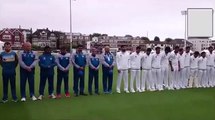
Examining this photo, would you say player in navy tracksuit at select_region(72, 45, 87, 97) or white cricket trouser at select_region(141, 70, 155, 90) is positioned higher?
player in navy tracksuit at select_region(72, 45, 87, 97)

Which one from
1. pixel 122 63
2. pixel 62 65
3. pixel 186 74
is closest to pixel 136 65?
pixel 122 63

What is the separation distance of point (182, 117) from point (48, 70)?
5268mm

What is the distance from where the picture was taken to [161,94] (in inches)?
516

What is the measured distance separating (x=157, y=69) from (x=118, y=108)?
5102 millimetres

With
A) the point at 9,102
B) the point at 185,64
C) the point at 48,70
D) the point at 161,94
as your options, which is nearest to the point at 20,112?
the point at 9,102

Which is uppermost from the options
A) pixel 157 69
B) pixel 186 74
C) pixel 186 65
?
pixel 186 65

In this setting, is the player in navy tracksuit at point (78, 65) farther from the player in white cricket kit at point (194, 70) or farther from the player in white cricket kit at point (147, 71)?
the player in white cricket kit at point (194, 70)

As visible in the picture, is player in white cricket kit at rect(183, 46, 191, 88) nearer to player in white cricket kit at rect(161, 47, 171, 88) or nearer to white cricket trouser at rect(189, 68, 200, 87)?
white cricket trouser at rect(189, 68, 200, 87)

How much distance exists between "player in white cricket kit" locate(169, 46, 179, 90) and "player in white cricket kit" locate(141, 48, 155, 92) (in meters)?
1.08

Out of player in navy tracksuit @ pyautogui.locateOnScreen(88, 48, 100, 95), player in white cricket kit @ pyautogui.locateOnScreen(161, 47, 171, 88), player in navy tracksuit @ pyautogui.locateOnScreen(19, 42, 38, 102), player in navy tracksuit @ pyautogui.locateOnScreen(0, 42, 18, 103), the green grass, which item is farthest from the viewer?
player in white cricket kit @ pyautogui.locateOnScreen(161, 47, 171, 88)

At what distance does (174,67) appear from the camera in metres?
15.0

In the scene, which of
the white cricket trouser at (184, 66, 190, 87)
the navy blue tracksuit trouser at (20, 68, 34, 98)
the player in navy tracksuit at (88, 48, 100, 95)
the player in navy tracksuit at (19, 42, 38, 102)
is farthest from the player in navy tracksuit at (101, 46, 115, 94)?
the white cricket trouser at (184, 66, 190, 87)

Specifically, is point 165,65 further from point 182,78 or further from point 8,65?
point 8,65

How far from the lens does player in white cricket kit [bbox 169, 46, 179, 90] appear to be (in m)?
14.9
